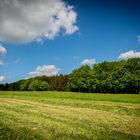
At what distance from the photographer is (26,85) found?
15888cm

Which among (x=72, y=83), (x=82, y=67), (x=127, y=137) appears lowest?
(x=127, y=137)

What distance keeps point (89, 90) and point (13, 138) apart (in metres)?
92.3

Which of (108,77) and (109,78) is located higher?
(108,77)

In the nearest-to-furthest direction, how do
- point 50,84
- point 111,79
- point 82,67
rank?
point 111,79, point 82,67, point 50,84

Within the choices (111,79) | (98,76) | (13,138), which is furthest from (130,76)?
(13,138)

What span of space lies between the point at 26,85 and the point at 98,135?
14965 centimetres

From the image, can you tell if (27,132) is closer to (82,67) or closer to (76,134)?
(76,134)

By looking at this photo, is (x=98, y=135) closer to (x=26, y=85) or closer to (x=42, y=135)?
(x=42, y=135)

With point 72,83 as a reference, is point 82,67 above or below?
above

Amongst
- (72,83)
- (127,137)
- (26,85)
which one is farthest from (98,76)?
(127,137)

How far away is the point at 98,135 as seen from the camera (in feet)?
41.6

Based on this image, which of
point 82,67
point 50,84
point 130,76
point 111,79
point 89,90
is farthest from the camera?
point 50,84

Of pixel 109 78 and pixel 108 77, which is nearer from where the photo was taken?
pixel 109 78

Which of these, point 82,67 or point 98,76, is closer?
point 98,76
